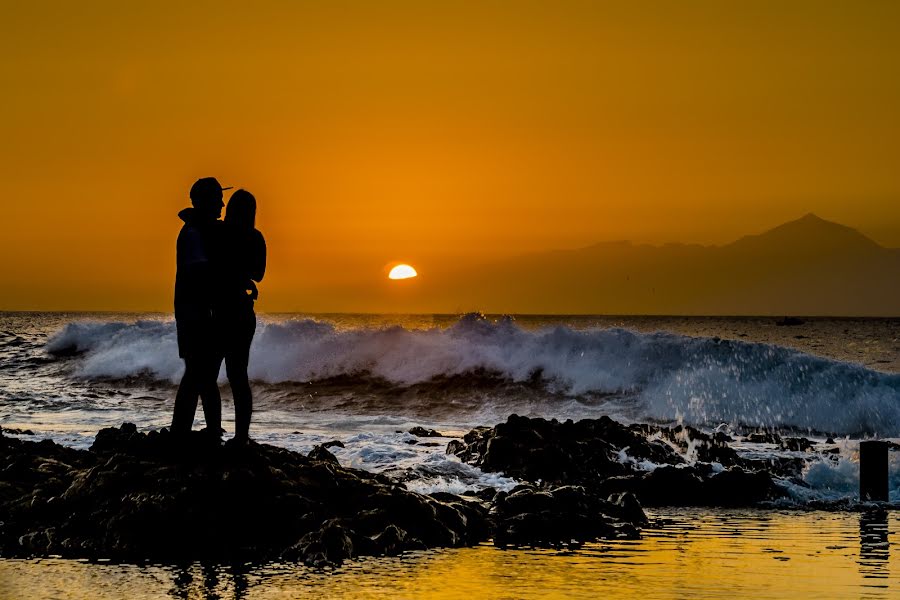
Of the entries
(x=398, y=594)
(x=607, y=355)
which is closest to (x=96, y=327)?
(x=607, y=355)

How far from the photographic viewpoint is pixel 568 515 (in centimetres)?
1166

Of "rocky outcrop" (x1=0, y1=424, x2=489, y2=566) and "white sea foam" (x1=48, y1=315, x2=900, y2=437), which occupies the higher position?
"white sea foam" (x1=48, y1=315, x2=900, y2=437)

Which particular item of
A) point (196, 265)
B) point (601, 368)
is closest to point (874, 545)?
point (196, 265)

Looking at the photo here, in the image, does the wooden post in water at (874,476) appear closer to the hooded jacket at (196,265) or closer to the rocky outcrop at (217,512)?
the rocky outcrop at (217,512)

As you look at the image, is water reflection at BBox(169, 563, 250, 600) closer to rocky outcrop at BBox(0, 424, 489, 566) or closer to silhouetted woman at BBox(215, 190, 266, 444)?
rocky outcrop at BBox(0, 424, 489, 566)

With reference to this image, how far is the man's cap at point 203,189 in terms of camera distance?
10.8m

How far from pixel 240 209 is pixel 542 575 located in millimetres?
4137

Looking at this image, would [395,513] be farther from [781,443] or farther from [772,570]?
[781,443]

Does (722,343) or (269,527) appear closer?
(269,527)

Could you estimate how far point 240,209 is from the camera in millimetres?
10922

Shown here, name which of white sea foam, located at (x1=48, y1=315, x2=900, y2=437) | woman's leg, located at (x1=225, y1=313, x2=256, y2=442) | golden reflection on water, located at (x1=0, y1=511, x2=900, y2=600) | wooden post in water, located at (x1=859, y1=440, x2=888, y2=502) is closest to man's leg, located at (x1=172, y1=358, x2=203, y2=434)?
woman's leg, located at (x1=225, y1=313, x2=256, y2=442)

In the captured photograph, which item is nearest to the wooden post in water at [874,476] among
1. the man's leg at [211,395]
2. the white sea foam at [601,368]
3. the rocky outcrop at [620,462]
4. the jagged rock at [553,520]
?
the rocky outcrop at [620,462]

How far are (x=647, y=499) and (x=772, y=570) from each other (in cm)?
448

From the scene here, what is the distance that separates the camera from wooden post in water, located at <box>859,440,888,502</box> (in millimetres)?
14703
